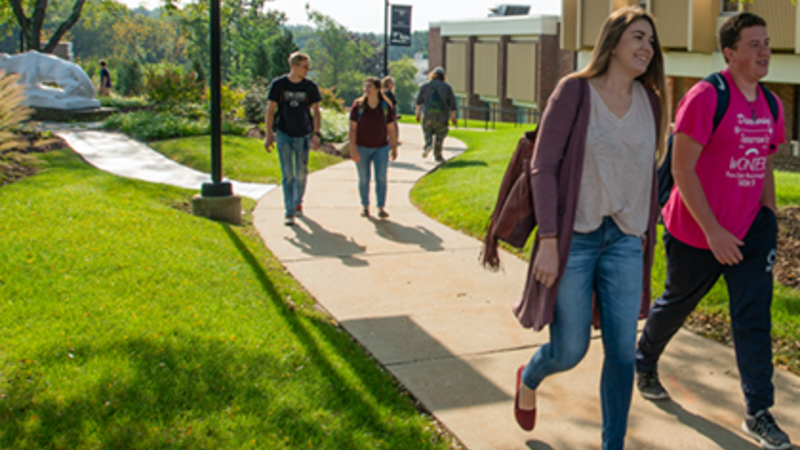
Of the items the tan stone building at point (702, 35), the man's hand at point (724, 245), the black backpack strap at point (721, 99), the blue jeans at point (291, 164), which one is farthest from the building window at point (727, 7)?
the man's hand at point (724, 245)

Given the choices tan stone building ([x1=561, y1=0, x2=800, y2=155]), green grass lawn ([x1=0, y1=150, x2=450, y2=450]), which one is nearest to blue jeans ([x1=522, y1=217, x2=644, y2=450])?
green grass lawn ([x1=0, y1=150, x2=450, y2=450])

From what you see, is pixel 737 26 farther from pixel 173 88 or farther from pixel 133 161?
pixel 173 88

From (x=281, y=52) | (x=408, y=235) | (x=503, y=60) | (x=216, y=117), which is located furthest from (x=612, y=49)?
(x=503, y=60)

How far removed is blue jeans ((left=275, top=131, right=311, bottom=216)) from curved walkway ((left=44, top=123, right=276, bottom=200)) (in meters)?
1.76

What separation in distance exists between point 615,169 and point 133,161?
1155 cm

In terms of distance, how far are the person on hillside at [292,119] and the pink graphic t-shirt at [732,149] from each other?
5.82m

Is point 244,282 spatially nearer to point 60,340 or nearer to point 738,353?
point 60,340

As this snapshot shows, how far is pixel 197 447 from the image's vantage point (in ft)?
11.3

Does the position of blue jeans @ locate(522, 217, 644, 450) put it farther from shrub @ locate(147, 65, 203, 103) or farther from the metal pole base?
shrub @ locate(147, 65, 203, 103)

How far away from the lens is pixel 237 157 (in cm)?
1409

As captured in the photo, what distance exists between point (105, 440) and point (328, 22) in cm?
11069

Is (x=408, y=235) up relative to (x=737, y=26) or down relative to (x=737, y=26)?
down

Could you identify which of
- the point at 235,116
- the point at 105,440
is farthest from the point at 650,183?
the point at 235,116

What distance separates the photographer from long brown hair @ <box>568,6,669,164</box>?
3297mm
